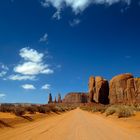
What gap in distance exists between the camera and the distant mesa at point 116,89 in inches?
4291

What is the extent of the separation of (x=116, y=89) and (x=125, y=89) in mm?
5601

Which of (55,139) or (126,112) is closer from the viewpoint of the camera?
(55,139)

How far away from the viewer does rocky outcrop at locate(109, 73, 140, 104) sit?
108m

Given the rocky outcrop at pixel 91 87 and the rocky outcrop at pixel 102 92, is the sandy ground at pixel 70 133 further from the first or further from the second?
the rocky outcrop at pixel 91 87

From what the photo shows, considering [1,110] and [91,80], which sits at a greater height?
[91,80]

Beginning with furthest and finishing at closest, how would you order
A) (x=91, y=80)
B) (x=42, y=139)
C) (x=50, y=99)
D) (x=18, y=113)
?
(x=50, y=99) → (x=91, y=80) → (x=18, y=113) → (x=42, y=139)

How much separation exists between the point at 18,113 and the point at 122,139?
19095mm

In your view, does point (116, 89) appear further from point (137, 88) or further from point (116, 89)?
point (137, 88)

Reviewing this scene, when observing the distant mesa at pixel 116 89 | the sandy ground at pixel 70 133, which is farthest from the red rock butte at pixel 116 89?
the sandy ground at pixel 70 133

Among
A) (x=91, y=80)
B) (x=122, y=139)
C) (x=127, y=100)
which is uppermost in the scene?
(x=91, y=80)

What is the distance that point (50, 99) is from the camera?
7830 inches

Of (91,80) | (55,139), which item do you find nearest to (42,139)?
(55,139)

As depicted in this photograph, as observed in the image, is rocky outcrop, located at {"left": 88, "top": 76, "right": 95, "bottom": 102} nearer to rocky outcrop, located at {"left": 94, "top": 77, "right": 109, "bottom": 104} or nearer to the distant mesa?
the distant mesa

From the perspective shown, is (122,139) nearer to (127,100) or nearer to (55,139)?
(55,139)
